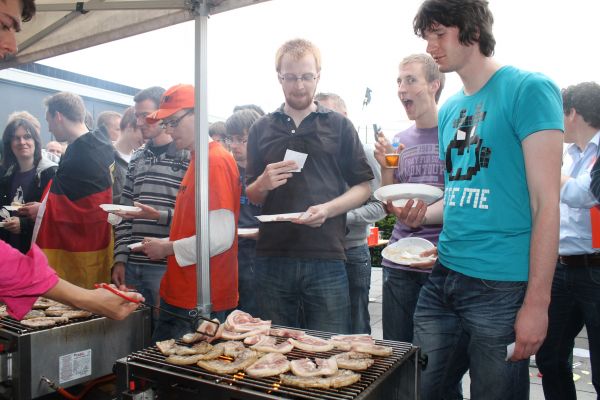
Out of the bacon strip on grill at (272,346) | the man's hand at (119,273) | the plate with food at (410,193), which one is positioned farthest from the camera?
the man's hand at (119,273)

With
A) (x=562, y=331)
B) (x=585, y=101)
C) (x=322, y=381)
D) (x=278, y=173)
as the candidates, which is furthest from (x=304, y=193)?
(x=585, y=101)

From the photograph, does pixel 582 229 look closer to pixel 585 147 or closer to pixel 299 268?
pixel 585 147

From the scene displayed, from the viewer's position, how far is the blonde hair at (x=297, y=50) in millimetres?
2568

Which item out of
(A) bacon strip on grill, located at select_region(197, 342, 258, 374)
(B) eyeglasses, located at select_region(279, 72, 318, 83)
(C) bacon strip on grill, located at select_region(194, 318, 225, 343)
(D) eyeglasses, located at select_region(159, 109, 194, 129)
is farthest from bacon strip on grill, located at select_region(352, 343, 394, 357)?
(D) eyeglasses, located at select_region(159, 109, 194, 129)

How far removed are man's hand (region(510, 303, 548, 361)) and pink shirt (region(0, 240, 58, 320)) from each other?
164 centimetres

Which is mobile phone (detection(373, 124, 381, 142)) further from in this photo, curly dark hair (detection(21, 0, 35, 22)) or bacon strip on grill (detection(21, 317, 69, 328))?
bacon strip on grill (detection(21, 317, 69, 328))

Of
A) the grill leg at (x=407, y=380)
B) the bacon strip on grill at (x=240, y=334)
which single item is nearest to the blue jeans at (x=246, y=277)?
the bacon strip on grill at (x=240, y=334)

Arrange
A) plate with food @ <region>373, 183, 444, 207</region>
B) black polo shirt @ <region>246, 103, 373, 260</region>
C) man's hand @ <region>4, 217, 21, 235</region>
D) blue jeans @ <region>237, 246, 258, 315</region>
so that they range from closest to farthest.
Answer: plate with food @ <region>373, 183, 444, 207</region>
black polo shirt @ <region>246, 103, 373, 260</region>
blue jeans @ <region>237, 246, 258, 315</region>
man's hand @ <region>4, 217, 21, 235</region>

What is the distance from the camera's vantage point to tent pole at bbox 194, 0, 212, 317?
255 centimetres

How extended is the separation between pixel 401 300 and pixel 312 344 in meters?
0.94

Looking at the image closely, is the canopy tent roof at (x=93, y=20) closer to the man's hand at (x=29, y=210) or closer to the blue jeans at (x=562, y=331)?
the man's hand at (x=29, y=210)

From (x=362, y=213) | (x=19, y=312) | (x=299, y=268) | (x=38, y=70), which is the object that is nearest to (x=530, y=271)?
(x=299, y=268)

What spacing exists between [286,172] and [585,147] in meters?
2.00

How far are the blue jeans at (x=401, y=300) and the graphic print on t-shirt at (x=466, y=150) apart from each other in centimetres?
91
